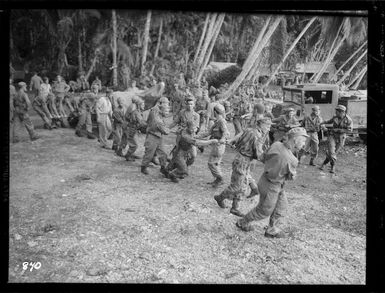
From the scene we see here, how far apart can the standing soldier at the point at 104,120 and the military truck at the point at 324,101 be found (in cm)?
268

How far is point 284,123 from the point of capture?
539cm

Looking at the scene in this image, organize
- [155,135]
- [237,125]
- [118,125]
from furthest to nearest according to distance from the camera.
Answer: [118,125] < [155,135] < [237,125]

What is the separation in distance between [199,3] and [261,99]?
68.8 inches

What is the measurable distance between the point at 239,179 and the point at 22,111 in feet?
10.4

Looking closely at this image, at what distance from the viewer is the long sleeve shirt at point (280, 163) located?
4824mm

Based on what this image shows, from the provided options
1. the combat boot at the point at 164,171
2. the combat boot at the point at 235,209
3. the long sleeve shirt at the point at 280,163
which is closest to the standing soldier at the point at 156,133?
the combat boot at the point at 164,171

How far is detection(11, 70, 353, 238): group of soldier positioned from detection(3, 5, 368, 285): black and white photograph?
2 cm

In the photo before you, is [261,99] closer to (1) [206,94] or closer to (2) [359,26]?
(1) [206,94]

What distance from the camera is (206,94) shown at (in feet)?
19.7

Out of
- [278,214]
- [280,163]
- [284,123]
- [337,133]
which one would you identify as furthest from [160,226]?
[337,133]

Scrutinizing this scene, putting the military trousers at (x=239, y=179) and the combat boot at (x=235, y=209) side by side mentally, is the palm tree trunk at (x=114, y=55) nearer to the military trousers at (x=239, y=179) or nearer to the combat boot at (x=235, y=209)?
the military trousers at (x=239, y=179)

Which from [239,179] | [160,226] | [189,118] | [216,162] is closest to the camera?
[160,226]

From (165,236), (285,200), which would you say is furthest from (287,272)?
(165,236)

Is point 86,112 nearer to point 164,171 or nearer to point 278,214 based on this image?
point 164,171
